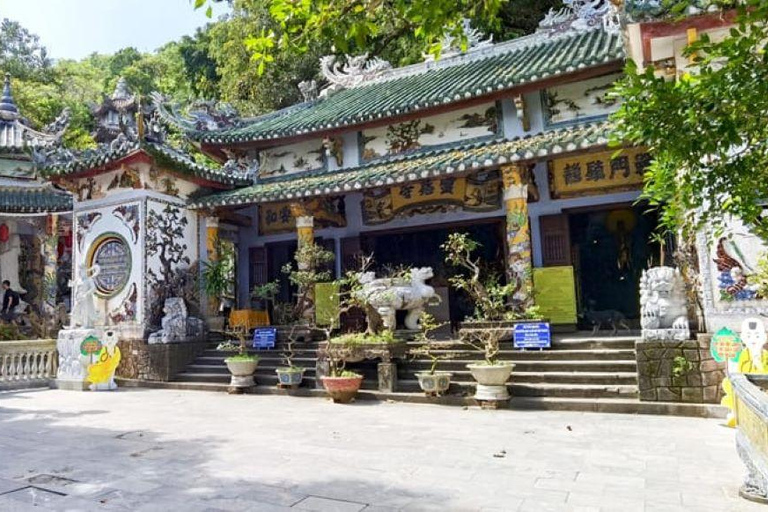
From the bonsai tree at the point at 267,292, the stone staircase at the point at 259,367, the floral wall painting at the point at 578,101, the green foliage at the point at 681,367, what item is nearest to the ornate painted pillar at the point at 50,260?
the bonsai tree at the point at 267,292

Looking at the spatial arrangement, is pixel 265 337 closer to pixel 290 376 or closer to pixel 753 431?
pixel 290 376

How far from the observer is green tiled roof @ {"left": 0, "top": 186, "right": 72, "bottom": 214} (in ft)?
45.5

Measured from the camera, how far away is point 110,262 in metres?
11.2

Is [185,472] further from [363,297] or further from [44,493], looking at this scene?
[363,297]

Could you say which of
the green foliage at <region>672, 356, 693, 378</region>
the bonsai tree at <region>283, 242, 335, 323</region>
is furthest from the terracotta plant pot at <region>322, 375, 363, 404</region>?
the green foliage at <region>672, 356, 693, 378</region>

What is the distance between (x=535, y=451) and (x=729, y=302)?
3647 mm

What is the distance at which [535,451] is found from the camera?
4.64 meters

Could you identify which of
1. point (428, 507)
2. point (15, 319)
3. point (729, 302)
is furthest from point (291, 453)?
point (15, 319)

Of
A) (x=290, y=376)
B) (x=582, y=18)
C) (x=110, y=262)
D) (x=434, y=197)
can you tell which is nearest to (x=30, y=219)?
(x=110, y=262)

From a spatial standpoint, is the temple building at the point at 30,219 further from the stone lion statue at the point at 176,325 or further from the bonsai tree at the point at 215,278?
the stone lion statue at the point at 176,325

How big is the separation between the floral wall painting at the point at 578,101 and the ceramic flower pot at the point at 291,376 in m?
6.72

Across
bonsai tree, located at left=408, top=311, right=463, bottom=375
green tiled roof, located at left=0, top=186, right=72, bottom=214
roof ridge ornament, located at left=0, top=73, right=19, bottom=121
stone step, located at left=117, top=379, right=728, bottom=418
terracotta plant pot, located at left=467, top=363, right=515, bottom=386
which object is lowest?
stone step, located at left=117, top=379, right=728, bottom=418

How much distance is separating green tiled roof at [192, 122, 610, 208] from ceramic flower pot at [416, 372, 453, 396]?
11.8 ft

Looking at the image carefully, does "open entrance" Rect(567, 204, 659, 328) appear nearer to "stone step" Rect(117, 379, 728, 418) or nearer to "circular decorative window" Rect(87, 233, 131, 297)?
"stone step" Rect(117, 379, 728, 418)
